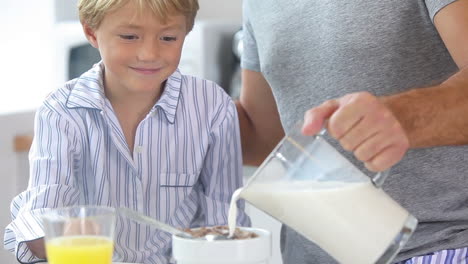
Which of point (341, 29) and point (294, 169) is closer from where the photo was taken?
point (294, 169)

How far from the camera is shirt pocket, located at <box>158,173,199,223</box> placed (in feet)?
5.14

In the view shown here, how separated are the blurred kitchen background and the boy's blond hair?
62.7 inches

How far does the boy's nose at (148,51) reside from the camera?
4.88 ft

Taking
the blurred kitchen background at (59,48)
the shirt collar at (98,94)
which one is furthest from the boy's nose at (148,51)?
the blurred kitchen background at (59,48)

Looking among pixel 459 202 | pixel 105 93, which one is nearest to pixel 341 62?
pixel 459 202

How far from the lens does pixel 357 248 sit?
A: 1.10 meters

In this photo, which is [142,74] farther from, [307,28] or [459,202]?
[459,202]

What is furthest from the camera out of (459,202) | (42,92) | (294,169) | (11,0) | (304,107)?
(42,92)

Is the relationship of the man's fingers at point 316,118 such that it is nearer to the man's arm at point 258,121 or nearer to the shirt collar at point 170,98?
the shirt collar at point 170,98

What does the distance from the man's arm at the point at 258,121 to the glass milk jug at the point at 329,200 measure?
0.73 metres

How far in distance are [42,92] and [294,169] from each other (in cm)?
265

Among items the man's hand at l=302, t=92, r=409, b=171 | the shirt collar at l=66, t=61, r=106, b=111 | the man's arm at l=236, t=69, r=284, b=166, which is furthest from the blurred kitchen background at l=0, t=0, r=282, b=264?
the man's hand at l=302, t=92, r=409, b=171

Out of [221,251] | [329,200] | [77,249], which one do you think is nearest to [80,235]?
[77,249]

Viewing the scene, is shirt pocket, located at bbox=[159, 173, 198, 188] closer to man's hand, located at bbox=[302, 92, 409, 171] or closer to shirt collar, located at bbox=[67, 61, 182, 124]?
shirt collar, located at bbox=[67, 61, 182, 124]
